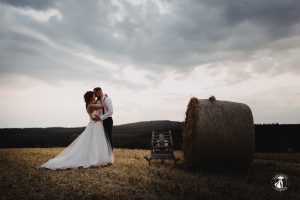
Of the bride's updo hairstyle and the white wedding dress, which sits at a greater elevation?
the bride's updo hairstyle

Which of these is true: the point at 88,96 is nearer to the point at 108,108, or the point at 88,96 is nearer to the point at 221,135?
the point at 108,108

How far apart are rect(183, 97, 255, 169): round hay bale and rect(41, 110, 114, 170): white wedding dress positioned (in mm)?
2847

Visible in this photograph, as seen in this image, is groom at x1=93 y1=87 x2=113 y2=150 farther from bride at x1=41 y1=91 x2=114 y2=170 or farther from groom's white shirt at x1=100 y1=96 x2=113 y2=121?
bride at x1=41 y1=91 x2=114 y2=170

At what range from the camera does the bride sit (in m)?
12.0

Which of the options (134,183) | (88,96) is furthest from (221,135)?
(88,96)

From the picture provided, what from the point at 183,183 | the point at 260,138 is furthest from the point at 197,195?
the point at 260,138

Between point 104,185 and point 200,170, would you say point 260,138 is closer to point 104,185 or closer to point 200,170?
point 200,170

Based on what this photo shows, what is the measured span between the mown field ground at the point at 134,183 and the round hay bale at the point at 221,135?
41 centimetres

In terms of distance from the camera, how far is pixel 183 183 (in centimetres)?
952

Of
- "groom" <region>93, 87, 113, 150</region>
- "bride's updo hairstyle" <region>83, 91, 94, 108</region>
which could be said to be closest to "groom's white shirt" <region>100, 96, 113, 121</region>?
"groom" <region>93, 87, 113, 150</region>

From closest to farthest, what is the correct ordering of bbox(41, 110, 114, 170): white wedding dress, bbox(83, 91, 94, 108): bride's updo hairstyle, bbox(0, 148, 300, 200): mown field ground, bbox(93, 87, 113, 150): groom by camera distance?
1. bbox(0, 148, 300, 200): mown field ground
2. bbox(41, 110, 114, 170): white wedding dress
3. bbox(93, 87, 113, 150): groom
4. bbox(83, 91, 94, 108): bride's updo hairstyle

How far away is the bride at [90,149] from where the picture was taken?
12023 mm

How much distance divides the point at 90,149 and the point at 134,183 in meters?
3.66

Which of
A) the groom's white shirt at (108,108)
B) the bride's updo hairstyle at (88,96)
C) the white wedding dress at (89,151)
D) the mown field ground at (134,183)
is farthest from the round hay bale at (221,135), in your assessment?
the bride's updo hairstyle at (88,96)
